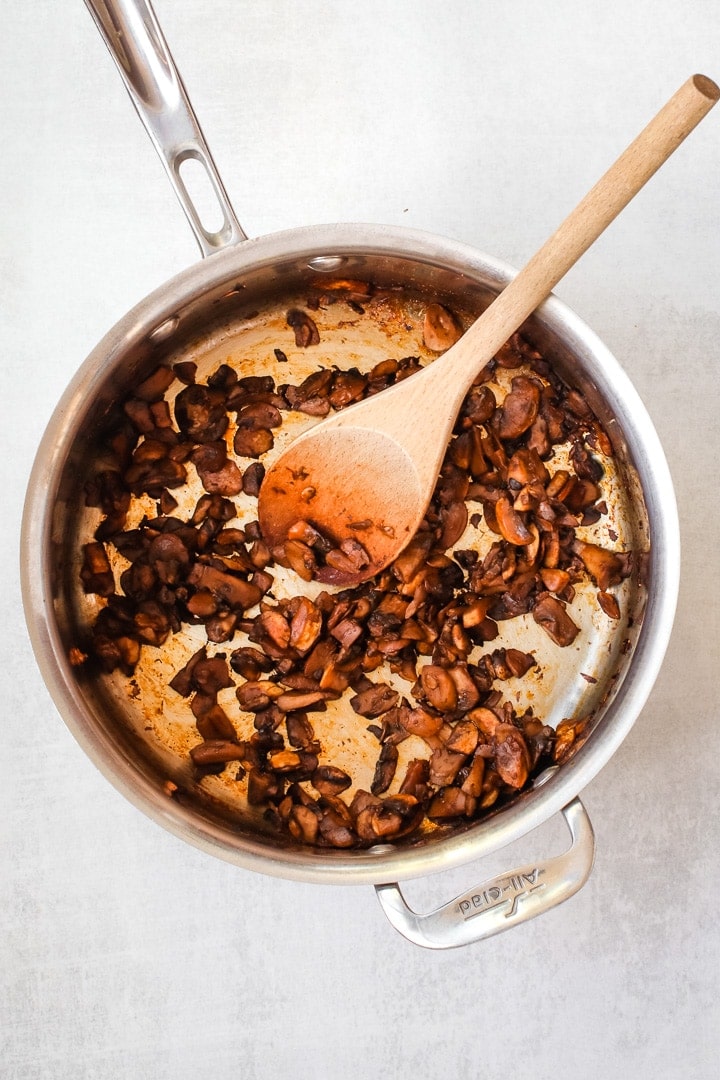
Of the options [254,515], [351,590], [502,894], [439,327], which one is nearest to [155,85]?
[439,327]

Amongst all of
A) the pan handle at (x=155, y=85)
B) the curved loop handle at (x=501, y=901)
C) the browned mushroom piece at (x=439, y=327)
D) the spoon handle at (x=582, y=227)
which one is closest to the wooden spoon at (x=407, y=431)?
the spoon handle at (x=582, y=227)

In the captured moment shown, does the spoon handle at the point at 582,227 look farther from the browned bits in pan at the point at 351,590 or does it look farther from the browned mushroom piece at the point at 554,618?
the browned mushroom piece at the point at 554,618

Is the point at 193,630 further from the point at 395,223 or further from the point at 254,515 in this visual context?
the point at 395,223

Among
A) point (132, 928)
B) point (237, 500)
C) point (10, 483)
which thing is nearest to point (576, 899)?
point (132, 928)

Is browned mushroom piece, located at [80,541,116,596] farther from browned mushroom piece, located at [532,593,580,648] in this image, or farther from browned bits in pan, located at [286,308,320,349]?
browned mushroom piece, located at [532,593,580,648]

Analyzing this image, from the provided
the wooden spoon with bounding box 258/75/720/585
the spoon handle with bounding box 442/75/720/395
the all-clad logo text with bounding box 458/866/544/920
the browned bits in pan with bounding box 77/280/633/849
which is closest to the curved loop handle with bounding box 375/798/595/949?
the all-clad logo text with bounding box 458/866/544/920

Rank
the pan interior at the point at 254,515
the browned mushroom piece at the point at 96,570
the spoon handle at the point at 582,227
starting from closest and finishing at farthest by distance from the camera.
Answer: the spoon handle at the point at 582,227 → the pan interior at the point at 254,515 → the browned mushroom piece at the point at 96,570
